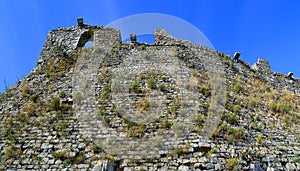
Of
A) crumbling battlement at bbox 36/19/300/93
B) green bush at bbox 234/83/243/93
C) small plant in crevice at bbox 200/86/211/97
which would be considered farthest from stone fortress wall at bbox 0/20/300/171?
green bush at bbox 234/83/243/93

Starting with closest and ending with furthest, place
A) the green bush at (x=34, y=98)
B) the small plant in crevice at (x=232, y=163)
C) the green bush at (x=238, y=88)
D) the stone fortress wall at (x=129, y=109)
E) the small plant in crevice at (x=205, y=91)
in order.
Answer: the small plant in crevice at (x=232, y=163) → the stone fortress wall at (x=129, y=109) → the green bush at (x=34, y=98) → the small plant in crevice at (x=205, y=91) → the green bush at (x=238, y=88)

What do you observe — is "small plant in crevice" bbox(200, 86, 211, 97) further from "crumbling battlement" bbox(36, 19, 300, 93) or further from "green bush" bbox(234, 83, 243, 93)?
"crumbling battlement" bbox(36, 19, 300, 93)

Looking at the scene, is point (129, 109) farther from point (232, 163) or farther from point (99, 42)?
point (99, 42)

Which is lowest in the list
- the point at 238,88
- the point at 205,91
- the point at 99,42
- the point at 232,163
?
the point at 232,163

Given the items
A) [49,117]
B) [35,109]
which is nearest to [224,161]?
[49,117]

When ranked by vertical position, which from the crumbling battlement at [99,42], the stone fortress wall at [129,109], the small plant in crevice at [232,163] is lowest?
the small plant in crevice at [232,163]

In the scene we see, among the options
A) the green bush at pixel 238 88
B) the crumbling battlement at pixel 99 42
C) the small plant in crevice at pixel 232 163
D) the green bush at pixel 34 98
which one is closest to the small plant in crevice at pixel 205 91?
the green bush at pixel 238 88

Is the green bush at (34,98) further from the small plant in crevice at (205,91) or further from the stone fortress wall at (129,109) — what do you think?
the small plant in crevice at (205,91)

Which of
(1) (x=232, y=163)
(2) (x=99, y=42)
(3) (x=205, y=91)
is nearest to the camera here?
(1) (x=232, y=163)

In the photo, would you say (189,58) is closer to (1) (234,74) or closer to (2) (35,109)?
(1) (234,74)

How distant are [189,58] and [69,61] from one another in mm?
5546

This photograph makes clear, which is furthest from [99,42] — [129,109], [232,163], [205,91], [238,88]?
[232,163]

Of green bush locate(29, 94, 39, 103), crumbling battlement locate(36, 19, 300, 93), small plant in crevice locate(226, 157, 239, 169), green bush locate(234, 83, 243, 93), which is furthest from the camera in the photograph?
crumbling battlement locate(36, 19, 300, 93)

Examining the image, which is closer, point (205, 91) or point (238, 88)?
point (205, 91)
